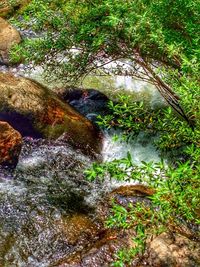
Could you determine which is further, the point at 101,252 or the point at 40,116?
the point at 40,116

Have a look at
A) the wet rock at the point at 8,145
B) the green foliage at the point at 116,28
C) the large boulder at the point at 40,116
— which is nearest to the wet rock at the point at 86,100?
the large boulder at the point at 40,116

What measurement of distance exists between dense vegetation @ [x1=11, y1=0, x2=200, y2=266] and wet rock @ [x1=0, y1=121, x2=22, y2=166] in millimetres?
2033

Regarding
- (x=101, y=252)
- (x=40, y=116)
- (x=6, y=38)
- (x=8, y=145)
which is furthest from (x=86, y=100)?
(x=101, y=252)

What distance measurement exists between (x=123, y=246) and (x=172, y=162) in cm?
376

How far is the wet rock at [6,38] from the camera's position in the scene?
629 inches

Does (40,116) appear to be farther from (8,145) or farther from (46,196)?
(46,196)

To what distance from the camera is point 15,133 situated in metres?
9.48

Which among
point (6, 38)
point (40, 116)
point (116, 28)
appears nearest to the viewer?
point (116, 28)

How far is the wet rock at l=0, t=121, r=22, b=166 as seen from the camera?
9.23 metres

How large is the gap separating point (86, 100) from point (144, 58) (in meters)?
3.83

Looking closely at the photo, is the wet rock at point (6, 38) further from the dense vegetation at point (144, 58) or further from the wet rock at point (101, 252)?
the wet rock at point (101, 252)

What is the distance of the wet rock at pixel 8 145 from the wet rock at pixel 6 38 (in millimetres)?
7303

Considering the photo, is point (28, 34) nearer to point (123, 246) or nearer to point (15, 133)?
point (15, 133)

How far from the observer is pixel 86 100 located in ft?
42.2
